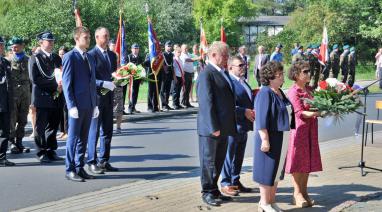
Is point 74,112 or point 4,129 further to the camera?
point 4,129

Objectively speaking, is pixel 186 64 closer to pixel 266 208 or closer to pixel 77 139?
pixel 77 139

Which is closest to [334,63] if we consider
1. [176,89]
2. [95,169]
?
[176,89]

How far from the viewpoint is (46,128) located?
10055 mm

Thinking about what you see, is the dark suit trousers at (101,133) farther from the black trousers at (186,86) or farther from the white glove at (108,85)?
the black trousers at (186,86)

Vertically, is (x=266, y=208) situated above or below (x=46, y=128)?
below

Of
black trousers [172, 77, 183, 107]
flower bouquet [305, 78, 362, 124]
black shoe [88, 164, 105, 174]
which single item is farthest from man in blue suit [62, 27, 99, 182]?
black trousers [172, 77, 183, 107]

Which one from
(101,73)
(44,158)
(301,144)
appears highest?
(101,73)

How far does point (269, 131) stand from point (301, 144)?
81 centimetres

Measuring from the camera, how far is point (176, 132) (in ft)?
45.8

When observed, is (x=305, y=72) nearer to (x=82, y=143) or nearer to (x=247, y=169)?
(x=247, y=169)

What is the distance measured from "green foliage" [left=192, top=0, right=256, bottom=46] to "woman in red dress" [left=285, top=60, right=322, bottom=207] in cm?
5749

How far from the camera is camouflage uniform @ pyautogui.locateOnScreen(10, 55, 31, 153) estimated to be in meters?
11.1

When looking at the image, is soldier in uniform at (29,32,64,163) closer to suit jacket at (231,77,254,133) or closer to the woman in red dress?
suit jacket at (231,77,254,133)

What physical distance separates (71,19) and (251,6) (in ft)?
139
